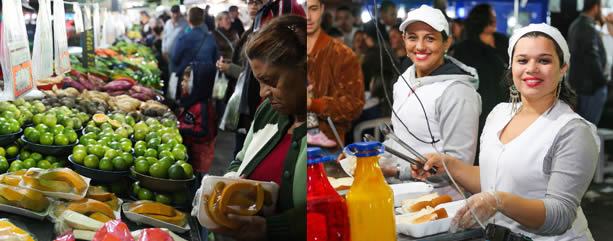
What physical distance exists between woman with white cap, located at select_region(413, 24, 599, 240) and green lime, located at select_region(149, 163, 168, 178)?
85 cm

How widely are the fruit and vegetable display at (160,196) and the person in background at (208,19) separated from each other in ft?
1.46

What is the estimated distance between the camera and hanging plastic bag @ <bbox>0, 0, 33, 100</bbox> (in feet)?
5.55

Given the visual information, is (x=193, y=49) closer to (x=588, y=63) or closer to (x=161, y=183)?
(x=161, y=183)

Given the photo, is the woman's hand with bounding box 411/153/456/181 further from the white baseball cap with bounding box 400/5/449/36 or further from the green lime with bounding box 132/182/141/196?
the green lime with bounding box 132/182/141/196

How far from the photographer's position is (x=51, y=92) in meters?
1.86

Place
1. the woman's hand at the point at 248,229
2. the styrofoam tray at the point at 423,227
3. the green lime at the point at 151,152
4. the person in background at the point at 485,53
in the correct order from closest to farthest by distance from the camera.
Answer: the woman's hand at the point at 248,229
the green lime at the point at 151,152
the styrofoam tray at the point at 423,227
the person in background at the point at 485,53

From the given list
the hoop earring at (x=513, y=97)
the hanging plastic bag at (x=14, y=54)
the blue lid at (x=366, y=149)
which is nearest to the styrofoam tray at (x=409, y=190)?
the hoop earring at (x=513, y=97)

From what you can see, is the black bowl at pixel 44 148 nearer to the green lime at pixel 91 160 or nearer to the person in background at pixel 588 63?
the green lime at pixel 91 160

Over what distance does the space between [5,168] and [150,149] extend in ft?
1.20

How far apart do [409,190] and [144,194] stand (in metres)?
0.85

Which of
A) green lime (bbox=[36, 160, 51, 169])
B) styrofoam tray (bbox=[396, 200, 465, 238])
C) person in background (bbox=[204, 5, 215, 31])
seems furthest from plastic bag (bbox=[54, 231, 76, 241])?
styrofoam tray (bbox=[396, 200, 465, 238])

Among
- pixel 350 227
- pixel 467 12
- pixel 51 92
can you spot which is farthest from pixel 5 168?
pixel 467 12

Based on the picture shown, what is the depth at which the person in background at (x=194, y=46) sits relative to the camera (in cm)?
195

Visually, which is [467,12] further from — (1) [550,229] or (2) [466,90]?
(1) [550,229]
